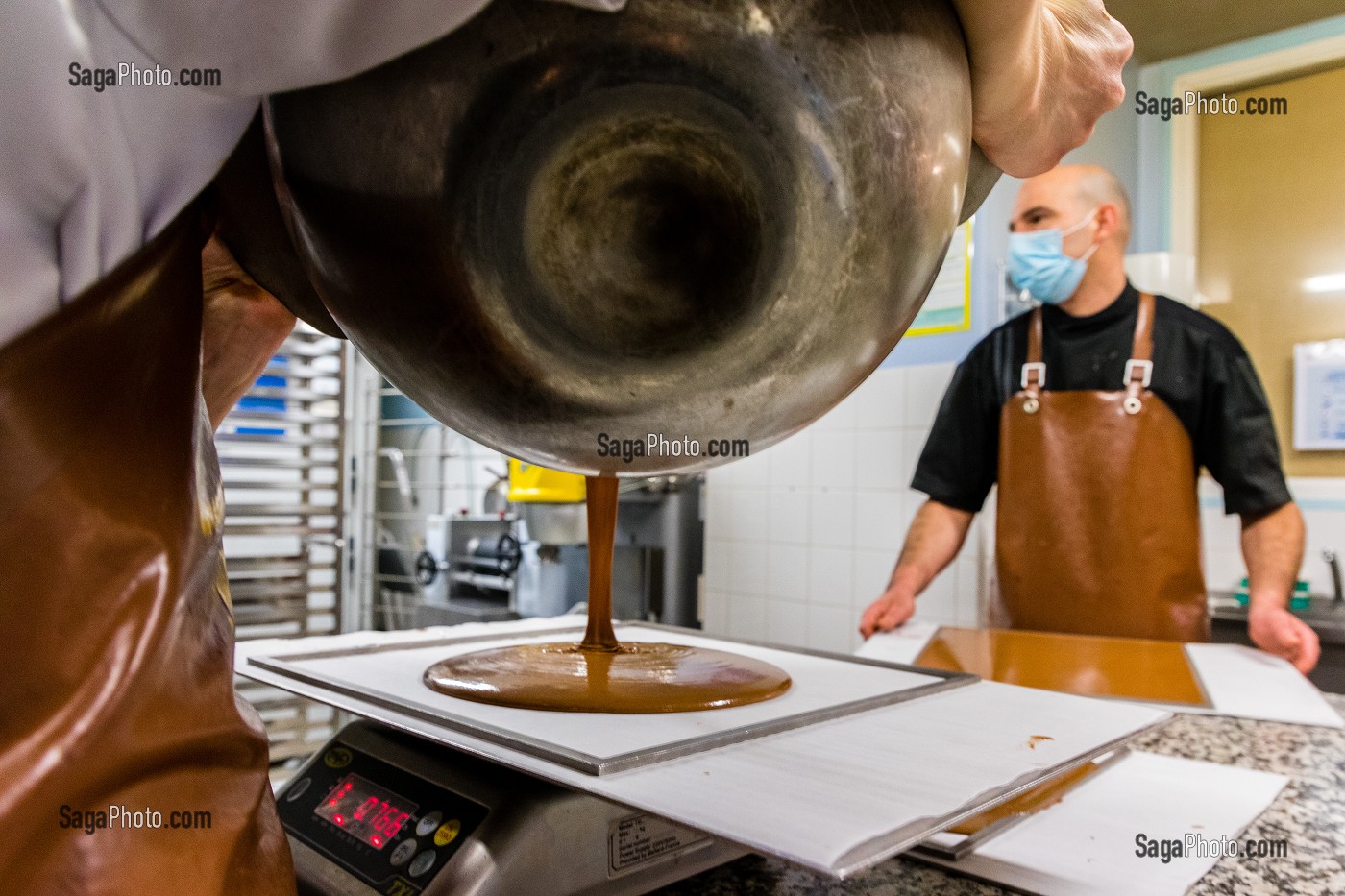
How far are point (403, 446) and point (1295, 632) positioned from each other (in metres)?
4.60

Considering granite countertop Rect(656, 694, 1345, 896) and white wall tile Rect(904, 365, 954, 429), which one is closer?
granite countertop Rect(656, 694, 1345, 896)

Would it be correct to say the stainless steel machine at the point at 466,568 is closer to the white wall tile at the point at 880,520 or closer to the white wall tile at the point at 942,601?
the white wall tile at the point at 880,520

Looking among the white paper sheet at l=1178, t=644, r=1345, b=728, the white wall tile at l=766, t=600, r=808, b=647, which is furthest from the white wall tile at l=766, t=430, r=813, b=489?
the white paper sheet at l=1178, t=644, r=1345, b=728

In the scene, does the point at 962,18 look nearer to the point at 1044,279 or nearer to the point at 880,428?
the point at 1044,279

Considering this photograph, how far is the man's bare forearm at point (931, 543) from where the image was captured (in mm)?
2562

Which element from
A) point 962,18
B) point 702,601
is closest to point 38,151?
point 962,18

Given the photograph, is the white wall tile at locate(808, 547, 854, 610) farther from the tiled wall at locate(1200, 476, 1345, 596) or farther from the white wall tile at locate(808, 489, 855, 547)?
the tiled wall at locate(1200, 476, 1345, 596)

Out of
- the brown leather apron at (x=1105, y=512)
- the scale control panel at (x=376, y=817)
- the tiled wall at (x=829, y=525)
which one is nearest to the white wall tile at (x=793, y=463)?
the tiled wall at (x=829, y=525)

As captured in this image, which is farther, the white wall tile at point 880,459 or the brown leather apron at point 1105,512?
the white wall tile at point 880,459

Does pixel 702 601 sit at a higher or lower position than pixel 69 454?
lower

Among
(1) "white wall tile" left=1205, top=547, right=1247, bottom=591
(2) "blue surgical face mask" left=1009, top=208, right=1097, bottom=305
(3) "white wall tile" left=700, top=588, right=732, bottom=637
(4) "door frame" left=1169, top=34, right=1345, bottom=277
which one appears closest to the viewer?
(2) "blue surgical face mask" left=1009, top=208, right=1097, bottom=305

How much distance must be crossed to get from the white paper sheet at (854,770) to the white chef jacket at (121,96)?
0.35 m

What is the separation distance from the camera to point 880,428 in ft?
10.4

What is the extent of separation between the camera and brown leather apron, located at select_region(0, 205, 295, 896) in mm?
394
